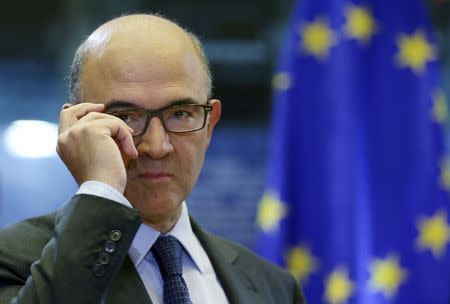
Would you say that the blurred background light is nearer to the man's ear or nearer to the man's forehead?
the man's ear

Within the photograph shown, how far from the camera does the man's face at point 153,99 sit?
1.48m

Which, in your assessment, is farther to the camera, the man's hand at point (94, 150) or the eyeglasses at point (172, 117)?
the eyeglasses at point (172, 117)

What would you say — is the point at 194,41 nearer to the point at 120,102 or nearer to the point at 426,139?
the point at 120,102

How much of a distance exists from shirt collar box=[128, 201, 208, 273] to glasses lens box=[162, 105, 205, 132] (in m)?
0.20

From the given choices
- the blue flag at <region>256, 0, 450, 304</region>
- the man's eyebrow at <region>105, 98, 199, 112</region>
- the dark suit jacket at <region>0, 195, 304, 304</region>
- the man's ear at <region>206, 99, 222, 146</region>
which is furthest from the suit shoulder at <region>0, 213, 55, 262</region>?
the blue flag at <region>256, 0, 450, 304</region>

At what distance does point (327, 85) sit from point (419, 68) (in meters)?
0.31

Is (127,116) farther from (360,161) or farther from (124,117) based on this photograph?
(360,161)

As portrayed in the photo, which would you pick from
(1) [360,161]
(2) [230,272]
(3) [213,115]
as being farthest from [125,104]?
(1) [360,161]

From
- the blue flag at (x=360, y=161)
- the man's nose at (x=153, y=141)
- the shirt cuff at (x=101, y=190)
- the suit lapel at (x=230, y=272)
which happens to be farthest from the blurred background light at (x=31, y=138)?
the shirt cuff at (x=101, y=190)

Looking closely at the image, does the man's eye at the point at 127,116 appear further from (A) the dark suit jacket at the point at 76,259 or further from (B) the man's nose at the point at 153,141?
(A) the dark suit jacket at the point at 76,259

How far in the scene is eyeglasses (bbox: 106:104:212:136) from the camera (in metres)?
1.46

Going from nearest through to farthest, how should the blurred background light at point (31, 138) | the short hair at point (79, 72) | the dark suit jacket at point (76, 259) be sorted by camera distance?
the dark suit jacket at point (76, 259), the short hair at point (79, 72), the blurred background light at point (31, 138)

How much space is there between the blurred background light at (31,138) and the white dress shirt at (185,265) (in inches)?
86.5

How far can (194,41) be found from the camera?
1.70 metres
